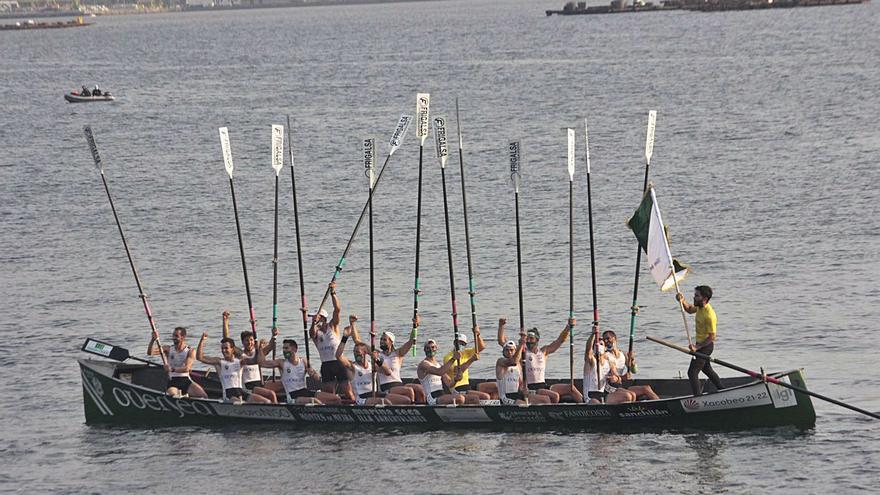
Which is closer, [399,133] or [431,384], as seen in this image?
[431,384]

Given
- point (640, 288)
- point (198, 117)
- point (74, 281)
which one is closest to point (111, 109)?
point (198, 117)

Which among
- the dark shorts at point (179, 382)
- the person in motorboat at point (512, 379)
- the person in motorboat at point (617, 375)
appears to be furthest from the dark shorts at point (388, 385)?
the person in motorboat at point (617, 375)

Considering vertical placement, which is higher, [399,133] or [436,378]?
[399,133]

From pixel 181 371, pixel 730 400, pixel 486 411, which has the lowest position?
pixel 486 411

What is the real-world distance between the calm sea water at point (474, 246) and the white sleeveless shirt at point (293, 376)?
109 cm

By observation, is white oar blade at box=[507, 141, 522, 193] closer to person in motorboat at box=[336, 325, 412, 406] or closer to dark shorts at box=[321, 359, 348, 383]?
person in motorboat at box=[336, 325, 412, 406]

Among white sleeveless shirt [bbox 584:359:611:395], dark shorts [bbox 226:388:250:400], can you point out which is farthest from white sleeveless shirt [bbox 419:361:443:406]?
dark shorts [bbox 226:388:250:400]

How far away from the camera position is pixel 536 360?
29.4 m

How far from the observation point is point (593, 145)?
70438 millimetres

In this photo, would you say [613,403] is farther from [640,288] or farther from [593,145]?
[593,145]

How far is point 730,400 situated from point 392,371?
684 centimetres

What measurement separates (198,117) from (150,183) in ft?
89.5

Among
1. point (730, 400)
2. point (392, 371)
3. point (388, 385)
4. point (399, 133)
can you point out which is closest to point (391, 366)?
point (392, 371)

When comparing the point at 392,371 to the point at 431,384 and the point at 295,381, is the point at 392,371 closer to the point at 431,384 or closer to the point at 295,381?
the point at 431,384
